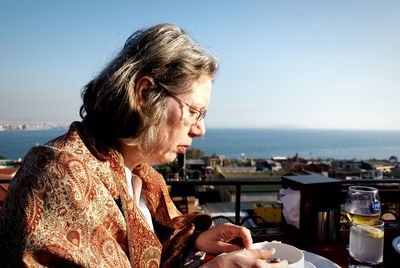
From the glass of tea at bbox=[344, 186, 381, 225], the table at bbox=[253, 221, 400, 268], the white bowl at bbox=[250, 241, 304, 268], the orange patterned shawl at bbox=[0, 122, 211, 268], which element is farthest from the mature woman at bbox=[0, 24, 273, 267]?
the glass of tea at bbox=[344, 186, 381, 225]

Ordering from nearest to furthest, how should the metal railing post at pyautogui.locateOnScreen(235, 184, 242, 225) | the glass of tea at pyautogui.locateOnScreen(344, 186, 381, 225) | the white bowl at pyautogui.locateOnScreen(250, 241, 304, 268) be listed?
1. the white bowl at pyautogui.locateOnScreen(250, 241, 304, 268)
2. the glass of tea at pyautogui.locateOnScreen(344, 186, 381, 225)
3. the metal railing post at pyautogui.locateOnScreen(235, 184, 242, 225)

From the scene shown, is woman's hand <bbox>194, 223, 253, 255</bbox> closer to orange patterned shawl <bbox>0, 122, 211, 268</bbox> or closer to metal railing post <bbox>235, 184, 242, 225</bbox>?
orange patterned shawl <bbox>0, 122, 211, 268</bbox>

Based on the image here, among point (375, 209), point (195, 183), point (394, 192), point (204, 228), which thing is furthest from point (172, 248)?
point (394, 192)

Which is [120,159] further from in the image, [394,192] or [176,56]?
[394,192]

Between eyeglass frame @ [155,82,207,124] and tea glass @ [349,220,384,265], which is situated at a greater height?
eyeglass frame @ [155,82,207,124]

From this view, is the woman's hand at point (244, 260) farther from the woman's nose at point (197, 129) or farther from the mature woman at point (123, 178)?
the woman's nose at point (197, 129)

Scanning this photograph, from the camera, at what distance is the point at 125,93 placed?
1.14 m

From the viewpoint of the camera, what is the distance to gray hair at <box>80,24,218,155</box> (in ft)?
3.77

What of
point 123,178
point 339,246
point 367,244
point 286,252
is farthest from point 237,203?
point 123,178

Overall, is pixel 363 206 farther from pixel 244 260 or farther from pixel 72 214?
pixel 72 214

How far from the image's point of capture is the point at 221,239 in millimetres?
1382

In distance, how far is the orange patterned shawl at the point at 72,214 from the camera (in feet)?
2.61

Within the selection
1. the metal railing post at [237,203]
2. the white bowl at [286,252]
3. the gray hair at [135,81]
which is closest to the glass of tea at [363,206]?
the white bowl at [286,252]

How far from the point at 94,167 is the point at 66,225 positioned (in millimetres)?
229
